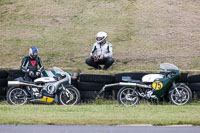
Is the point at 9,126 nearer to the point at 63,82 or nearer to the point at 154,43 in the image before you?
the point at 63,82

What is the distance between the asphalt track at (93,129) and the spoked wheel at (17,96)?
13.1 ft

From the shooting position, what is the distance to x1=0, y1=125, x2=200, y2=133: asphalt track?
24.3 ft

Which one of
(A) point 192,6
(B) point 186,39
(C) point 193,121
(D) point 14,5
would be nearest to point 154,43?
(B) point 186,39

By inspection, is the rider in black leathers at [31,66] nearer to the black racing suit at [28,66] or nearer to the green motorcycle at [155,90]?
the black racing suit at [28,66]

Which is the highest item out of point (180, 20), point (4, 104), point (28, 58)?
point (180, 20)

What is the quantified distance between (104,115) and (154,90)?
293 centimetres

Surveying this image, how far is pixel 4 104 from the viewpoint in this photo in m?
11.9

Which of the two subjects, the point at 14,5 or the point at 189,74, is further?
the point at 14,5

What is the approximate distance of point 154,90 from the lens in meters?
11.8

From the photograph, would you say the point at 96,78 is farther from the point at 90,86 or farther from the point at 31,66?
the point at 31,66

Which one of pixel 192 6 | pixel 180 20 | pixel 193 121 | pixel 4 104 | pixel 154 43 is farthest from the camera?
pixel 192 6

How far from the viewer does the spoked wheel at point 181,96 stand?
→ 1163 centimetres

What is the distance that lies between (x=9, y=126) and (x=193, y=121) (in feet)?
10.8

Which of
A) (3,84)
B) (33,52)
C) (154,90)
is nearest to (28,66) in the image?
(33,52)
